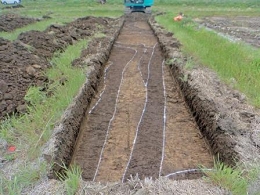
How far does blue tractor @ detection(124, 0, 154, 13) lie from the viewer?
58.3ft

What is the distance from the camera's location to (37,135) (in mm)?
3633

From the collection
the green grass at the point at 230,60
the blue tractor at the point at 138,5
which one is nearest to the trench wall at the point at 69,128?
the green grass at the point at 230,60

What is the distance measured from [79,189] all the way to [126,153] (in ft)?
4.06

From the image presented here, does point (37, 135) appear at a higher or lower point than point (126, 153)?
higher

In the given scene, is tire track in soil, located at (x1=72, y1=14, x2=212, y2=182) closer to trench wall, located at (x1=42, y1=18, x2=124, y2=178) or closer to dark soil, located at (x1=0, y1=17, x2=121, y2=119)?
trench wall, located at (x1=42, y1=18, x2=124, y2=178)

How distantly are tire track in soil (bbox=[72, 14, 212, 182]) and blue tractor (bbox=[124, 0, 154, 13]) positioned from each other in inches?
463

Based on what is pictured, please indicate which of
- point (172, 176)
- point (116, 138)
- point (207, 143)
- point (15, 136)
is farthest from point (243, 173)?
point (15, 136)

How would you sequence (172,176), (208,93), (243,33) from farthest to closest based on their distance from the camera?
(243,33), (208,93), (172,176)

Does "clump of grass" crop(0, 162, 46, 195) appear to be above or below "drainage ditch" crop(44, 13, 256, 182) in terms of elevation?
above

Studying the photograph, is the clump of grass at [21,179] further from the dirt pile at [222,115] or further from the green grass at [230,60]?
the green grass at [230,60]

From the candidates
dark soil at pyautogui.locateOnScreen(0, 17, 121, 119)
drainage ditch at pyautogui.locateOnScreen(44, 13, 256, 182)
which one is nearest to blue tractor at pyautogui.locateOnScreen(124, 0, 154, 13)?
dark soil at pyautogui.locateOnScreen(0, 17, 121, 119)

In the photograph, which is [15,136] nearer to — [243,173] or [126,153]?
[126,153]

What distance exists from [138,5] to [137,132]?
1470 centimetres

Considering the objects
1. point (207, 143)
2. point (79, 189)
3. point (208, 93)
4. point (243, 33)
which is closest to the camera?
point (79, 189)
